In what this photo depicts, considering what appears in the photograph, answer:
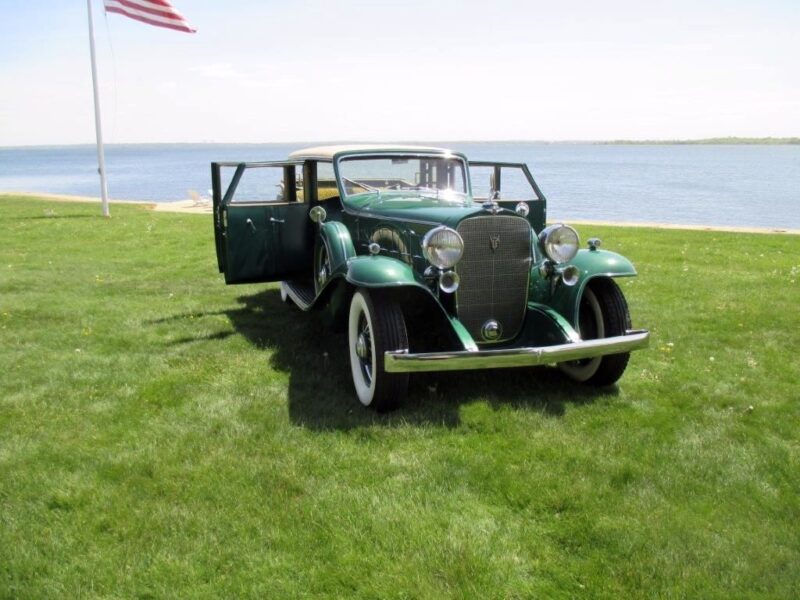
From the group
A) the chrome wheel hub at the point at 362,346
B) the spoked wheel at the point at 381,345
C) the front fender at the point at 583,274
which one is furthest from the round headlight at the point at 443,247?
the front fender at the point at 583,274

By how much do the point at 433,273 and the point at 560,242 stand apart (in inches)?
36.5

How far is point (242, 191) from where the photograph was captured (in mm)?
6348

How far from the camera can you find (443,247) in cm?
411

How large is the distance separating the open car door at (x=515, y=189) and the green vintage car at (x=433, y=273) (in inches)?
23.9

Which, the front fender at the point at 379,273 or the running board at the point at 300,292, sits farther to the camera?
the running board at the point at 300,292

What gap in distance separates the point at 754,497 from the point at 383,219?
118 inches

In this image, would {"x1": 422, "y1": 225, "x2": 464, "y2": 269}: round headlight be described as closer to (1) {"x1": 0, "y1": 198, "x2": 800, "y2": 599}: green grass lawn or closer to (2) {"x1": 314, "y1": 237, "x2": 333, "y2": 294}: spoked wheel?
(1) {"x1": 0, "y1": 198, "x2": 800, "y2": 599}: green grass lawn

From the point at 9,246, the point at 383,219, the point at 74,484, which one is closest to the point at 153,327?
the point at 383,219

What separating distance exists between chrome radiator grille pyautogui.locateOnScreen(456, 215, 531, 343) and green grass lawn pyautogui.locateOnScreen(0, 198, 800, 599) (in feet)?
1.64

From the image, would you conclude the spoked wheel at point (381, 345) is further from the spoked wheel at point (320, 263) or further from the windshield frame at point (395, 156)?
the windshield frame at point (395, 156)

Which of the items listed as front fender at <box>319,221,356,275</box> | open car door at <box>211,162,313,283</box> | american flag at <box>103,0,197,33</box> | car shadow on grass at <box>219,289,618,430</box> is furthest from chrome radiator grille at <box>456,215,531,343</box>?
american flag at <box>103,0,197,33</box>

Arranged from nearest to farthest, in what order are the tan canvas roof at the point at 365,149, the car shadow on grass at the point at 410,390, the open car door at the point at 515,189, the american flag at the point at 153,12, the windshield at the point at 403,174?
the car shadow on grass at the point at 410,390 < the windshield at the point at 403,174 < the tan canvas roof at the point at 365,149 < the open car door at the point at 515,189 < the american flag at the point at 153,12

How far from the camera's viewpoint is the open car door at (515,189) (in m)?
6.54

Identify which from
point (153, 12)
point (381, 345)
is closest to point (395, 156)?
point (381, 345)
